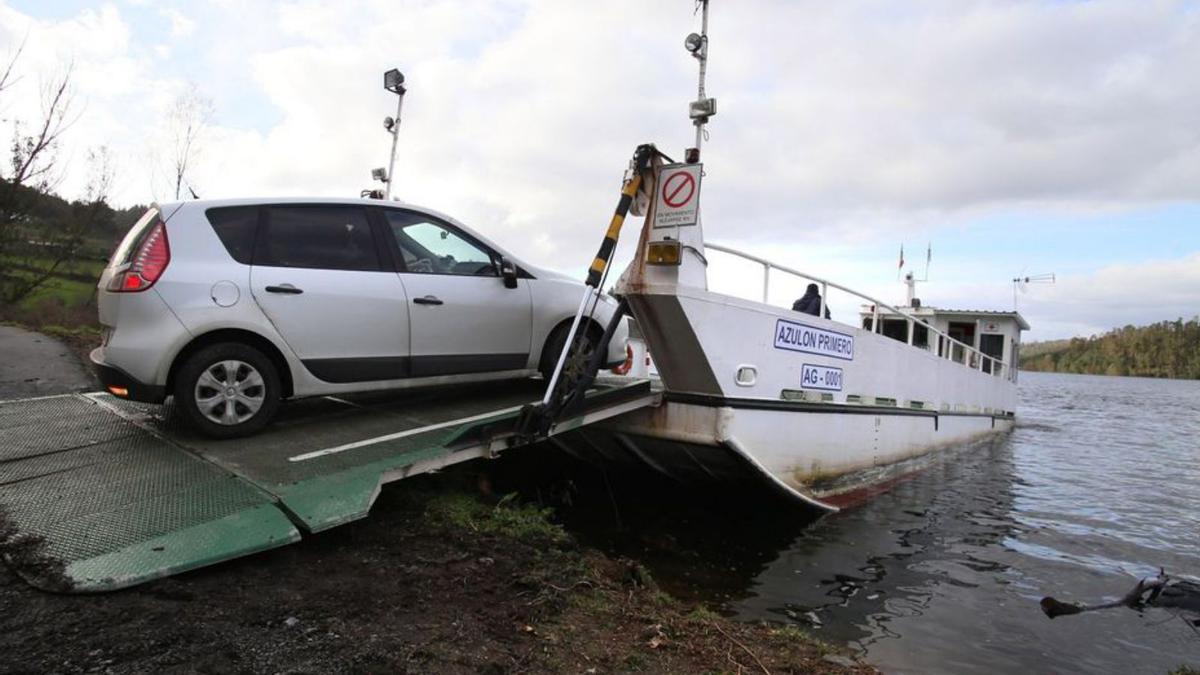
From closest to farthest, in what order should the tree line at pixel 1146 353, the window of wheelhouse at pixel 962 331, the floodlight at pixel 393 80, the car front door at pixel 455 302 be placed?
1. the car front door at pixel 455 302
2. the floodlight at pixel 393 80
3. the window of wheelhouse at pixel 962 331
4. the tree line at pixel 1146 353

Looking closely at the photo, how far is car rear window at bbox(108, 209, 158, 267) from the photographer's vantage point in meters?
4.44

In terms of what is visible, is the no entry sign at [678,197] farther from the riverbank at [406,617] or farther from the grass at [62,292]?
the grass at [62,292]

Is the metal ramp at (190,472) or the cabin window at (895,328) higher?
the cabin window at (895,328)

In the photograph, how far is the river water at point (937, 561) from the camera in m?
4.34

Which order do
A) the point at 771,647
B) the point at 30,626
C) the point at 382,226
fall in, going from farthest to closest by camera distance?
1. the point at 382,226
2. the point at 771,647
3. the point at 30,626

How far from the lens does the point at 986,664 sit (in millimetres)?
4047

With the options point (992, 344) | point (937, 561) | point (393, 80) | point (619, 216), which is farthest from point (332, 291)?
point (992, 344)

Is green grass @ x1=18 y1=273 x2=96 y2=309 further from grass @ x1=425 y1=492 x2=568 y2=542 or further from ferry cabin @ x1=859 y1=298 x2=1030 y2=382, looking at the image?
ferry cabin @ x1=859 y1=298 x2=1030 y2=382

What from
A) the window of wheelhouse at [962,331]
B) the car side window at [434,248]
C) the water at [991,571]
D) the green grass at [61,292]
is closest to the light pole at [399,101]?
the car side window at [434,248]

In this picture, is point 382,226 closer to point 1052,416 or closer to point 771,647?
point 771,647

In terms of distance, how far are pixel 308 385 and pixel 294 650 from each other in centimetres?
242

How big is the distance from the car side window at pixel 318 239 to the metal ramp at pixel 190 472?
1.14m

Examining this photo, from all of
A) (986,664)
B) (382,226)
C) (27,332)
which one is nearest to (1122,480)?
(986,664)

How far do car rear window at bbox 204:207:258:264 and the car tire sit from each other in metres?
0.62
